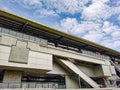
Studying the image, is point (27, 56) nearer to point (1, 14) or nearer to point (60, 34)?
point (1, 14)

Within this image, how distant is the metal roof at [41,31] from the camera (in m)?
20.0

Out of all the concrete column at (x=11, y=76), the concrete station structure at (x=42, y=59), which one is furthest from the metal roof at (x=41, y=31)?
the concrete column at (x=11, y=76)

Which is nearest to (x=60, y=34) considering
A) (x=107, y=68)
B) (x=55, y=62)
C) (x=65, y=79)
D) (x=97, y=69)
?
(x=55, y=62)

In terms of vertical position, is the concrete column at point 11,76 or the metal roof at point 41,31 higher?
the metal roof at point 41,31

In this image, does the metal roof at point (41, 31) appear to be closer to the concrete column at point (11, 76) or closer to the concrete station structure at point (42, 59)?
the concrete station structure at point (42, 59)

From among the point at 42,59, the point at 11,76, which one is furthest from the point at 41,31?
the point at 11,76

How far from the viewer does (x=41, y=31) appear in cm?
2367

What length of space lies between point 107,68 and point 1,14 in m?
27.1

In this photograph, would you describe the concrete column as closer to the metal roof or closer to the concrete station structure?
the concrete station structure

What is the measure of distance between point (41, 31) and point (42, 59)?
6.86 m

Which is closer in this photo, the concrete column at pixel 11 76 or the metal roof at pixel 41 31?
the concrete column at pixel 11 76

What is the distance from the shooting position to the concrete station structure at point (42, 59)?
16.6 meters

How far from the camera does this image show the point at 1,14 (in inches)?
742

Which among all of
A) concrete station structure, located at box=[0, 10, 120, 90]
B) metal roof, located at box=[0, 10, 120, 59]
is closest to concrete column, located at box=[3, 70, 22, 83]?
concrete station structure, located at box=[0, 10, 120, 90]
